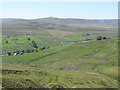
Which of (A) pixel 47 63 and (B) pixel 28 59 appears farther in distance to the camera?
(B) pixel 28 59

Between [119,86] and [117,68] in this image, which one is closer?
[119,86]

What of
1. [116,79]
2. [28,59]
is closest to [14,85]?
[116,79]

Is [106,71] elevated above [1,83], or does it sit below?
below

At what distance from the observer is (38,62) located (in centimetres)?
10238

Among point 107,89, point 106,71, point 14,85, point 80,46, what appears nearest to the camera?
point 14,85

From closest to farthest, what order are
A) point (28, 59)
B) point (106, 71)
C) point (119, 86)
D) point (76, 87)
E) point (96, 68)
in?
point (76, 87) → point (119, 86) → point (106, 71) → point (96, 68) → point (28, 59)

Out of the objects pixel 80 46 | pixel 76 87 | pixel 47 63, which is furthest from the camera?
pixel 80 46

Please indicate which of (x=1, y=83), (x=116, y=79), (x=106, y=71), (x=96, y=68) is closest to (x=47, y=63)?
(x=96, y=68)

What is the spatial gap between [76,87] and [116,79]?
86.2 feet

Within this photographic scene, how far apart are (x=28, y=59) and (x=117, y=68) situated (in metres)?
56.6

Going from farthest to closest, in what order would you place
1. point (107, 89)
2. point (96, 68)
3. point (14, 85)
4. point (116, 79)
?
point (96, 68), point (116, 79), point (107, 89), point (14, 85)

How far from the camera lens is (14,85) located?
36.4m

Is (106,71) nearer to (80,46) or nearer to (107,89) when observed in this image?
(107,89)

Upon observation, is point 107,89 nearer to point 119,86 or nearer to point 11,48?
point 119,86
